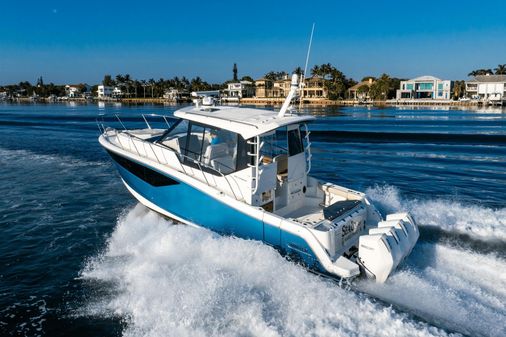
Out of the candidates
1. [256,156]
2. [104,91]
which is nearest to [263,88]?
[104,91]

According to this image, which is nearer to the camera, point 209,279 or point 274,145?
point 209,279

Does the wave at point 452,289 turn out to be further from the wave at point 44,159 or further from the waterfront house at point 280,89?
the waterfront house at point 280,89

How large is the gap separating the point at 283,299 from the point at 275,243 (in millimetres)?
1311

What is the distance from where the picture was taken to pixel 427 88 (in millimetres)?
101875

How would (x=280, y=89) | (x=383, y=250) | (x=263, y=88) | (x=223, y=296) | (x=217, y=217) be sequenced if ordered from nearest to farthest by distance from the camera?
1. (x=223, y=296)
2. (x=383, y=250)
3. (x=217, y=217)
4. (x=280, y=89)
5. (x=263, y=88)

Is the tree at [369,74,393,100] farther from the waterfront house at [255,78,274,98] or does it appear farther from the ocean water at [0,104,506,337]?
the ocean water at [0,104,506,337]

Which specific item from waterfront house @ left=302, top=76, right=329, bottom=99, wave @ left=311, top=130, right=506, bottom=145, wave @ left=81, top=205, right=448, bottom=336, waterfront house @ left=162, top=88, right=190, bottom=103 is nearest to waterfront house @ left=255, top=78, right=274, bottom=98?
waterfront house @ left=302, top=76, right=329, bottom=99

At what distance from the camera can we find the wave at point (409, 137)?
27.2 meters

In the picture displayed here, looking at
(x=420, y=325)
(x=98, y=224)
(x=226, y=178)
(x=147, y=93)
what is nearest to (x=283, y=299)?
(x=420, y=325)

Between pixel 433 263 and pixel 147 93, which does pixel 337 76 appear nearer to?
pixel 147 93

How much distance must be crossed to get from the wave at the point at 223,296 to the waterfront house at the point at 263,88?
114045 millimetres

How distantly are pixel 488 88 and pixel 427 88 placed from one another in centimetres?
1411

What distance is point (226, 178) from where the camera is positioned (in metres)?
8.39

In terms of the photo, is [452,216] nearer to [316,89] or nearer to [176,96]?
[316,89]
